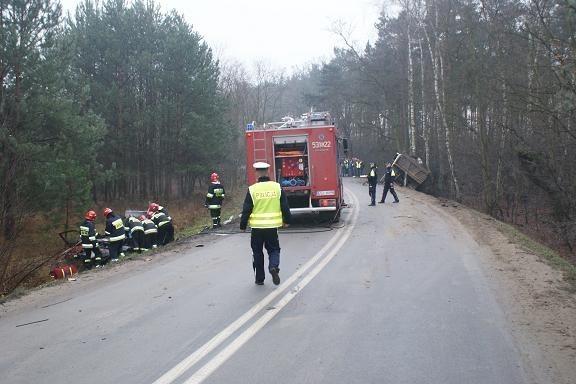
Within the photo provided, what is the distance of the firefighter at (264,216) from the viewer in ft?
25.3

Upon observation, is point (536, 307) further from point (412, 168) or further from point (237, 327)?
point (412, 168)

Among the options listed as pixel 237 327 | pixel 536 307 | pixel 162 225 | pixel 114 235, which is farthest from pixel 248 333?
pixel 162 225

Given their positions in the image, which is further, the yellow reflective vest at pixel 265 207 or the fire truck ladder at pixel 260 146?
the fire truck ladder at pixel 260 146

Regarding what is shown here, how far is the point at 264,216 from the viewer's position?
771cm

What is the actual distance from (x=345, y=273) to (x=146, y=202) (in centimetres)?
2954

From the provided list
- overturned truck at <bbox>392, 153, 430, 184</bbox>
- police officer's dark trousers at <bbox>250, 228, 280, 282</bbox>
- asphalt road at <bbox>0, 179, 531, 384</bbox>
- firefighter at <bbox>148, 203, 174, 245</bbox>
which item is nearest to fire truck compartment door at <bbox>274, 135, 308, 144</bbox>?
firefighter at <bbox>148, 203, 174, 245</bbox>

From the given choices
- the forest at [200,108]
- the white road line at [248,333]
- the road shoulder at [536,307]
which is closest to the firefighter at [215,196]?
the forest at [200,108]

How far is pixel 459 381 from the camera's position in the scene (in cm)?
429

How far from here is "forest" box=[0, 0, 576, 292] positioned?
16869 mm

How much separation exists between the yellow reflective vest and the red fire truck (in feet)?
23.9

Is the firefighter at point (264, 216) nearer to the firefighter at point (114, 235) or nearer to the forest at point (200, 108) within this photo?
the forest at point (200, 108)

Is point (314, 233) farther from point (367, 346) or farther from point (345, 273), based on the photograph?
point (367, 346)

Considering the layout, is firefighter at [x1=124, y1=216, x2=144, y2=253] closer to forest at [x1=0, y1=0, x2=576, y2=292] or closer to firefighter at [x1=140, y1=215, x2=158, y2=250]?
firefighter at [x1=140, y1=215, x2=158, y2=250]

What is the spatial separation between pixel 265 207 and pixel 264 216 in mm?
126
